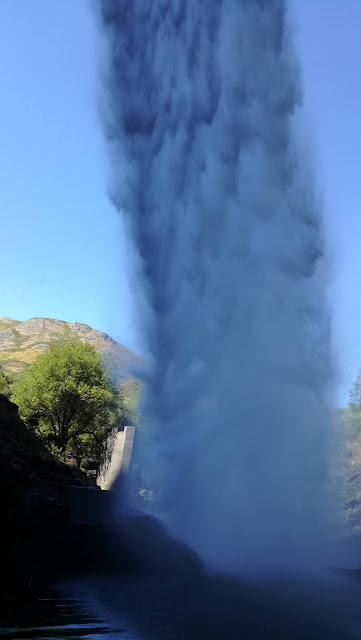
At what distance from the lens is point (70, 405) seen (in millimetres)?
51625

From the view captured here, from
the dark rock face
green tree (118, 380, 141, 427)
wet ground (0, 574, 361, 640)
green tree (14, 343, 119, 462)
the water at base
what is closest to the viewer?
wet ground (0, 574, 361, 640)

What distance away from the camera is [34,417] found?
5181 cm

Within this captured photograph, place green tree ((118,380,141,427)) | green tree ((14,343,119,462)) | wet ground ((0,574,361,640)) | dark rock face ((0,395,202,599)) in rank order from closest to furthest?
1. wet ground ((0,574,361,640))
2. dark rock face ((0,395,202,599))
3. green tree ((14,343,119,462))
4. green tree ((118,380,141,427))

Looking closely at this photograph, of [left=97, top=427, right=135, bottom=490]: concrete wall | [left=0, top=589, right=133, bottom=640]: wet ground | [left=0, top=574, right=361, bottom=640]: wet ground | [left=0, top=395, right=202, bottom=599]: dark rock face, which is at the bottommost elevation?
[left=0, top=589, right=133, bottom=640]: wet ground

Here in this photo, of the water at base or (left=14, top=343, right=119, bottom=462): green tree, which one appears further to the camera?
(left=14, top=343, right=119, bottom=462): green tree

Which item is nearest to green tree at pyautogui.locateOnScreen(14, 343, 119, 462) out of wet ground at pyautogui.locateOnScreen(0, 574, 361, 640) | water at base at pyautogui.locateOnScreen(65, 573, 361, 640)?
water at base at pyautogui.locateOnScreen(65, 573, 361, 640)

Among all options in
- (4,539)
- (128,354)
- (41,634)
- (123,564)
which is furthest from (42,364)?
(41,634)

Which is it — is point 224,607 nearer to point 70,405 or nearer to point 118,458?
point 118,458

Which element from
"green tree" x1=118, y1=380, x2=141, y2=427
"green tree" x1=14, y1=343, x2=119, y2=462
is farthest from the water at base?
"green tree" x1=118, y1=380, x2=141, y2=427

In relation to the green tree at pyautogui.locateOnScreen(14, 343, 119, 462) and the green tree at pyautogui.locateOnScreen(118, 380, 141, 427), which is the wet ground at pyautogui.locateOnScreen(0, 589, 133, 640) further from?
the green tree at pyautogui.locateOnScreen(118, 380, 141, 427)

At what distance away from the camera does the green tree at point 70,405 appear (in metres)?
50.9

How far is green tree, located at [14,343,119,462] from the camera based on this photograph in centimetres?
5088

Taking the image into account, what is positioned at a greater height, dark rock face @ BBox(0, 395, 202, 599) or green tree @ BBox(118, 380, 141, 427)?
green tree @ BBox(118, 380, 141, 427)

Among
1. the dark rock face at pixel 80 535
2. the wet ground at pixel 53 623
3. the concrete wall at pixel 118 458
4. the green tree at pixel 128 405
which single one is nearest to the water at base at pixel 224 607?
the wet ground at pixel 53 623
